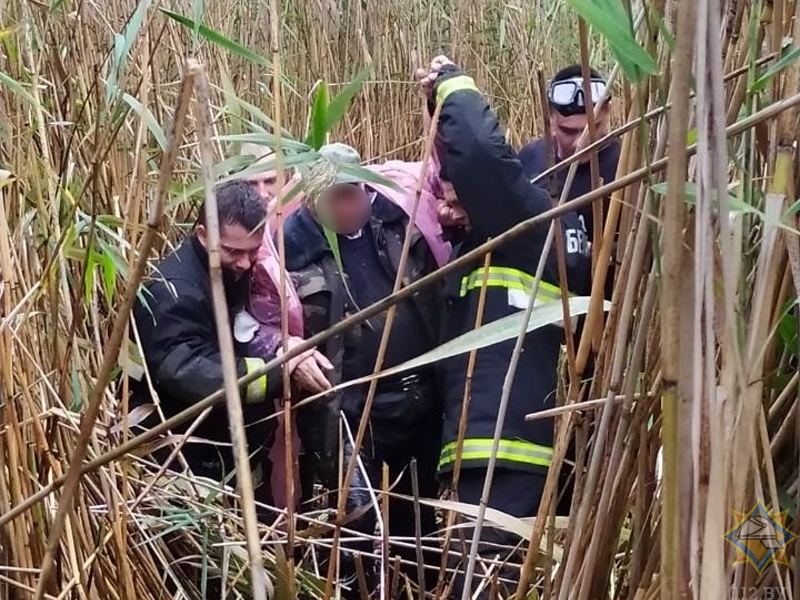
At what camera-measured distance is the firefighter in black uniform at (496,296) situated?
59.7 inches

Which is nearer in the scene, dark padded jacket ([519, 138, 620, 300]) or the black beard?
dark padded jacket ([519, 138, 620, 300])

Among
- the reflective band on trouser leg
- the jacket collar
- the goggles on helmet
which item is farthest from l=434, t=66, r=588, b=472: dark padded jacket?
the goggles on helmet

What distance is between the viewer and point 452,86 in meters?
1.58

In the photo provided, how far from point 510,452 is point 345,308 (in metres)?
0.42

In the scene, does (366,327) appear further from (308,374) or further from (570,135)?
(570,135)

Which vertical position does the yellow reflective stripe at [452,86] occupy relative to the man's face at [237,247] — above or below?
above

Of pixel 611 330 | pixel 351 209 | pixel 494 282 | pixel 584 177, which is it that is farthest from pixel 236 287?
pixel 611 330

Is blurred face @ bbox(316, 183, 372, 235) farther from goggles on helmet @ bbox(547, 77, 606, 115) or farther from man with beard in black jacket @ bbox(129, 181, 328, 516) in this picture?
goggles on helmet @ bbox(547, 77, 606, 115)

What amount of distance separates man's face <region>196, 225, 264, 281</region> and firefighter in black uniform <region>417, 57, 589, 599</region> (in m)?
0.32

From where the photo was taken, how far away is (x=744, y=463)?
1.65ft

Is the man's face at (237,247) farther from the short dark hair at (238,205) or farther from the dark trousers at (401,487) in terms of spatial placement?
the dark trousers at (401,487)

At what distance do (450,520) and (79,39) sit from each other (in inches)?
26.8

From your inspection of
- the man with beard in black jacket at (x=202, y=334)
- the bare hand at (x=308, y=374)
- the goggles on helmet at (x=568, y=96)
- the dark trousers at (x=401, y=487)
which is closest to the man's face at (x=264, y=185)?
the man with beard in black jacket at (x=202, y=334)

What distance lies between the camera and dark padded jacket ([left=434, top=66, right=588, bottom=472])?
5.00 feet
